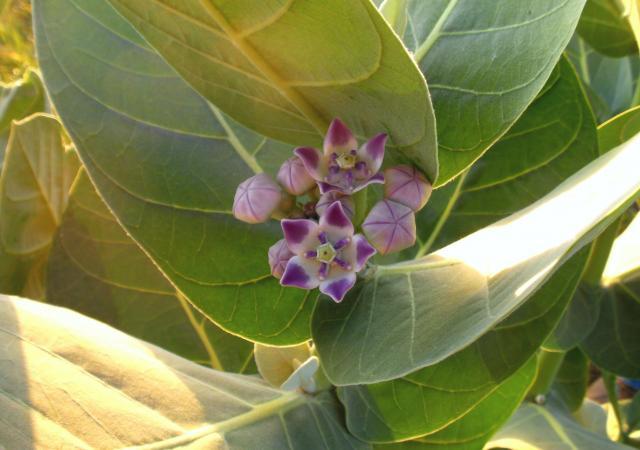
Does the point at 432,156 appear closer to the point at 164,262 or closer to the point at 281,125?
the point at 281,125

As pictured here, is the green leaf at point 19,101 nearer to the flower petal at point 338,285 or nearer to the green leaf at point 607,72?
the flower petal at point 338,285

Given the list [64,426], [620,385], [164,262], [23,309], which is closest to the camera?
[64,426]

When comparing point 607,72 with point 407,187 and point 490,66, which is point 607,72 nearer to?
point 490,66

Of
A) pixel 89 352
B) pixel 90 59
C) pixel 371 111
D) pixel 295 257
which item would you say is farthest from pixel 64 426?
pixel 90 59

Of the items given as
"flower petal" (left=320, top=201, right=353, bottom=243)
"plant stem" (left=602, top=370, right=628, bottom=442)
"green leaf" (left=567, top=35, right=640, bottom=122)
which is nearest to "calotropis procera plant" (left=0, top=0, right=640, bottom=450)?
"flower petal" (left=320, top=201, right=353, bottom=243)

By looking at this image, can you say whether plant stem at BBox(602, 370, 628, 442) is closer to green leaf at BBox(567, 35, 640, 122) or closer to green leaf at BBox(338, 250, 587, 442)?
green leaf at BBox(567, 35, 640, 122)

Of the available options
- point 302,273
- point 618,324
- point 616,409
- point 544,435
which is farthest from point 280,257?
point 616,409
